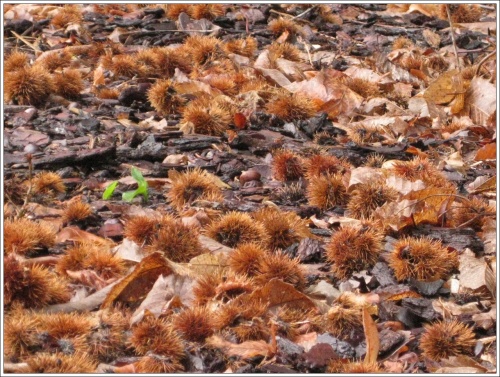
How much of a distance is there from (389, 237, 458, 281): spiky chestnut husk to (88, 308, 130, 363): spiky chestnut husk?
113 centimetres

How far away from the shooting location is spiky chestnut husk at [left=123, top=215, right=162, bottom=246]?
320 centimetres

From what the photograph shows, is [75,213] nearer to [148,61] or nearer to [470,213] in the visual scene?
[470,213]

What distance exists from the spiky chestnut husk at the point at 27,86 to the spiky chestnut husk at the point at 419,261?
8.85ft

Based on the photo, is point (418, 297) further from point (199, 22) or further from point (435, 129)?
point (199, 22)

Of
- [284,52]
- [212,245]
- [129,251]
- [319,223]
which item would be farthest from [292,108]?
[129,251]

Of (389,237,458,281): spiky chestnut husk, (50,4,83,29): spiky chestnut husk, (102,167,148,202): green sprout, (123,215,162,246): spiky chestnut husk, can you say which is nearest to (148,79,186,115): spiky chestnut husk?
(102,167,148,202): green sprout

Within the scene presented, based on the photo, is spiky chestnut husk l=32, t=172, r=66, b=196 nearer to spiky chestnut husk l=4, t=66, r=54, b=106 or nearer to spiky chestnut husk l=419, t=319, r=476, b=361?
spiky chestnut husk l=4, t=66, r=54, b=106

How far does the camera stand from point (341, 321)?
2.77 meters

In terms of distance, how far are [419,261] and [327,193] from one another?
2.47ft

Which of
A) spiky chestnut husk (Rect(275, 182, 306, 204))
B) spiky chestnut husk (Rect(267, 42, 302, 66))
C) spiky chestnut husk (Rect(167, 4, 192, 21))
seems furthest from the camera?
spiky chestnut husk (Rect(167, 4, 192, 21))

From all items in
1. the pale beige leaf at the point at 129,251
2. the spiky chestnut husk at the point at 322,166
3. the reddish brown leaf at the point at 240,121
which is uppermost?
the pale beige leaf at the point at 129,251

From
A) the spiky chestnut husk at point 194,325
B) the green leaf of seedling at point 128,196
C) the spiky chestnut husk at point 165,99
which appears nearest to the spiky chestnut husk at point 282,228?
the green leaf of seedling at point 128,196

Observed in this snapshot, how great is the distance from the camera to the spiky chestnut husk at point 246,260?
2979 mm

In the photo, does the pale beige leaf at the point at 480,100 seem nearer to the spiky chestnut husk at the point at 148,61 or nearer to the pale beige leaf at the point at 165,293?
the spiky chestnut husk at the point at 148,61
